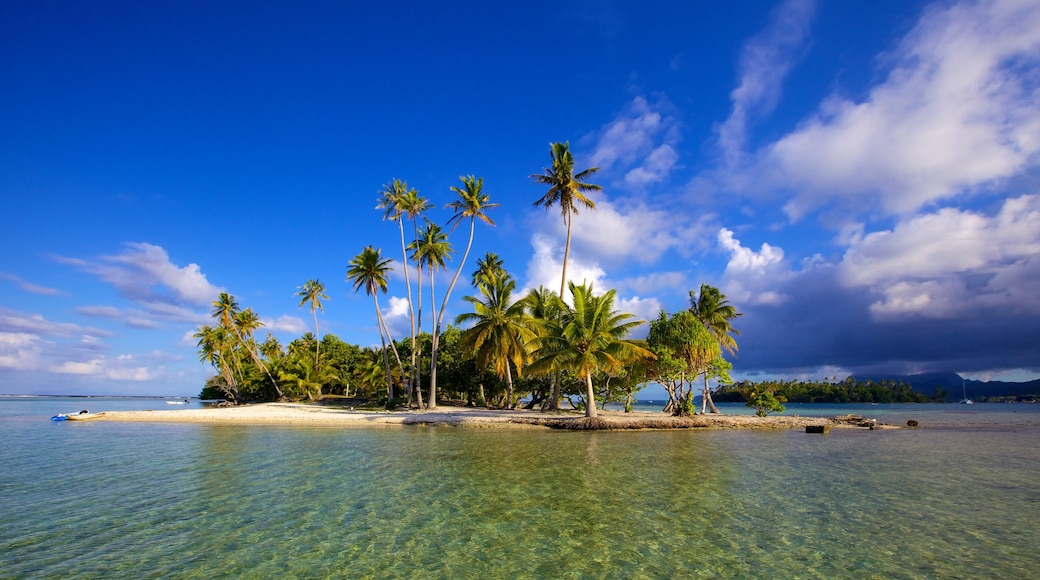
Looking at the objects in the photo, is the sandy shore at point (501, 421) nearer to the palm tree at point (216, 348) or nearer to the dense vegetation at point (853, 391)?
the palm tree at point (216, 348)

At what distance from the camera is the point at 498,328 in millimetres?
39125

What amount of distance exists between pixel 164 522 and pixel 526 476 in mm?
9198

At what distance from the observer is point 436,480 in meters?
14.4

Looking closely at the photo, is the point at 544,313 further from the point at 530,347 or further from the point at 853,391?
the point at 853,391

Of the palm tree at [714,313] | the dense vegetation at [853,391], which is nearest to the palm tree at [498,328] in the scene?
A: the palm tree at [714,313]

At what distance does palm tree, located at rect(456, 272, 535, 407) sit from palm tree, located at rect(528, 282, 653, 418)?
6877mm

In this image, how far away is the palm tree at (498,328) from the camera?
3888 centimetres

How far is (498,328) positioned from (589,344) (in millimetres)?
9731

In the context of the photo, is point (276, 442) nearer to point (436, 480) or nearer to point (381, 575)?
point (436, 480)

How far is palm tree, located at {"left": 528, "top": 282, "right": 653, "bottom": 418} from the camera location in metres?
31.2

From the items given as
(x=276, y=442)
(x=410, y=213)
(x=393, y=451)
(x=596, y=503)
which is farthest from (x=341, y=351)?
(x=596, y=503)

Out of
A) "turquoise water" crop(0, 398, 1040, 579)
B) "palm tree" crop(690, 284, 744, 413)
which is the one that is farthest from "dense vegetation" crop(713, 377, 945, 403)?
"turquoise water" crop(0, 398, 1040, 579)

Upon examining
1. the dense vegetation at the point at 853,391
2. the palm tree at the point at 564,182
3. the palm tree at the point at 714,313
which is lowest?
the dense vegetation at the point at 853,391

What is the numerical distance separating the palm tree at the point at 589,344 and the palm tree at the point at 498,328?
688cm
